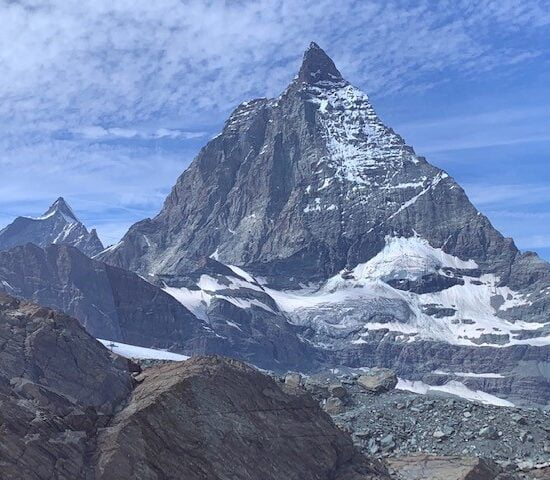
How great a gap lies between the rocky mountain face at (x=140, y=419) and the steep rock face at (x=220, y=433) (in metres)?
0.04

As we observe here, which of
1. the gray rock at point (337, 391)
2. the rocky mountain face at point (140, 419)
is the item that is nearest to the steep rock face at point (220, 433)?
the rocky mountain face at point (140, 419)

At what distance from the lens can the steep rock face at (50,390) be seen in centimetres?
2883

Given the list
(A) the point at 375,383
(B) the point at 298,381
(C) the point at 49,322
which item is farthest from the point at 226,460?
(A) the point at 375,383

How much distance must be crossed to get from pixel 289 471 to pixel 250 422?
2341 millimetres

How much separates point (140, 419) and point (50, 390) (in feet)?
11.7

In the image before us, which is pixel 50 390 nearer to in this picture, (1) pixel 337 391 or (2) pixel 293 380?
(1) pixel 337 391

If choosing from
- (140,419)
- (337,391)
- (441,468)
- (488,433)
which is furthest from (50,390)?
(488,433)

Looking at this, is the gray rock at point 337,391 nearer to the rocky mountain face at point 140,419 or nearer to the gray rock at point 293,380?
the gray rock at point 293,380

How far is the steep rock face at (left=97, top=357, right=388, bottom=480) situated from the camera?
30.4 meters

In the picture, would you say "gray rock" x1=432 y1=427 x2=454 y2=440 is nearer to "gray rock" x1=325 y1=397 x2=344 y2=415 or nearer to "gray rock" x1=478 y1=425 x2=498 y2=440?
"gray rock" x1=478 y1=425 x2=498 y2=440

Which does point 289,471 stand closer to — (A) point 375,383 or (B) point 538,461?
(B) point 538,461

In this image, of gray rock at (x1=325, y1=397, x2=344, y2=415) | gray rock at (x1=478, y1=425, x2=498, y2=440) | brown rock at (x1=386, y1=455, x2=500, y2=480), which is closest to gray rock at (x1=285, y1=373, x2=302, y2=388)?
gray rock at (x1=325, y1=397, x2=344, y2=415)

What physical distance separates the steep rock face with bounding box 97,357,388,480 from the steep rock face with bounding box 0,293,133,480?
929 millimetres

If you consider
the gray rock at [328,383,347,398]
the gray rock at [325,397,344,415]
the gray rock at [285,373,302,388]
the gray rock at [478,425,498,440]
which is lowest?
the gray rock at [478,425,498,440]
